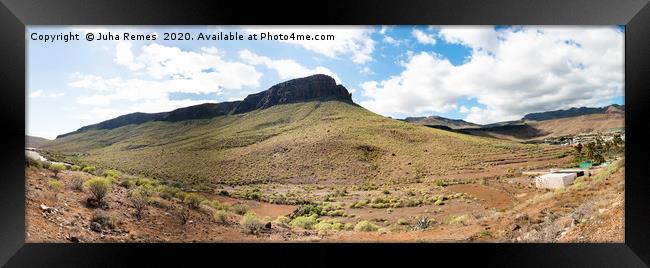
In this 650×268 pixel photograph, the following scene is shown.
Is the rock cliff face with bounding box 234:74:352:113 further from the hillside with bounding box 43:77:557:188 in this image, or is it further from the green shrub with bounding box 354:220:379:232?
the green shrub with bounding box 354:220:379:232

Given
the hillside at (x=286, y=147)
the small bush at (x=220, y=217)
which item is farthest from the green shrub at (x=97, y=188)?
the hillside at (x=286, y=147)

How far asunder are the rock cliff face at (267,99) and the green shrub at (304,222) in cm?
267

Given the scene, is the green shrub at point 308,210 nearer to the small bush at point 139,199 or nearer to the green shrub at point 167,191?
the green shrub at point 167,191

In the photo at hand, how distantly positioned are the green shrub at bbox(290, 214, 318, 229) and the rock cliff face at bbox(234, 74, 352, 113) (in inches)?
109

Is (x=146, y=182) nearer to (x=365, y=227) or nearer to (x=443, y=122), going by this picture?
(x=365, y=227)

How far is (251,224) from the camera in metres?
5.65

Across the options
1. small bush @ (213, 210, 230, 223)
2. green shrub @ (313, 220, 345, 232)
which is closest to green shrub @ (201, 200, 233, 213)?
small bush @ (213, 210, 230, 223)

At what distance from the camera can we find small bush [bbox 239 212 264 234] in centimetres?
554

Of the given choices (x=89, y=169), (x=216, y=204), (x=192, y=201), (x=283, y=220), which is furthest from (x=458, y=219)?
(x=89, y=169)

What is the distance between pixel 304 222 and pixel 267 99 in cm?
312
